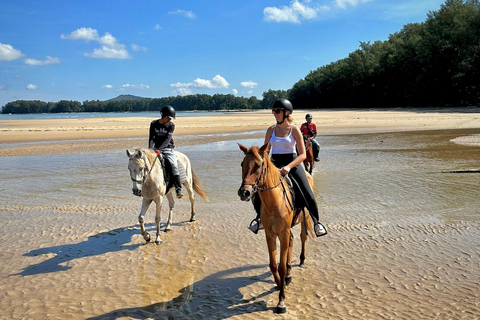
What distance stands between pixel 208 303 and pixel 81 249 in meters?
3.47

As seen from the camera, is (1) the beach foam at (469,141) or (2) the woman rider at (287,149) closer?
(2) the woman rider at (287,149)

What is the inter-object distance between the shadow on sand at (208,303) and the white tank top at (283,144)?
207 cm

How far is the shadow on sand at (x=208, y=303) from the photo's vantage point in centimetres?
473

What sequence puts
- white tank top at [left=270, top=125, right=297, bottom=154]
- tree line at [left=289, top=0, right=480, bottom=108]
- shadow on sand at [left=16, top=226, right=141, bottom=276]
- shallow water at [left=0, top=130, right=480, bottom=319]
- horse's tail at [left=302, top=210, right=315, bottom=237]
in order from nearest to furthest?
shallow water at [left=0, top=130, right=480, bottom=319] → white tank top at [left=270, top=125, right=297, bottom=154] → horse's tail at [left=302, top=210, right=315, bottom=237] → shadow on sand at [left=16, top=226, right=141, bottom=276] → tree line at [left=289, top=0, right=480, bottom=108]

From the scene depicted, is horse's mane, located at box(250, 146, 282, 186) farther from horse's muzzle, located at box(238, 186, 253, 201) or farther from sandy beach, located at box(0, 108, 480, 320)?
sandy beach, located at box(0, 108, 480, 320)

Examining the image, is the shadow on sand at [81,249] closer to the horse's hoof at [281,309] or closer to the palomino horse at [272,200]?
the palomino horse at [272,200]

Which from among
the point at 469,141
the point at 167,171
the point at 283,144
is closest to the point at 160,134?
the point at 167,171

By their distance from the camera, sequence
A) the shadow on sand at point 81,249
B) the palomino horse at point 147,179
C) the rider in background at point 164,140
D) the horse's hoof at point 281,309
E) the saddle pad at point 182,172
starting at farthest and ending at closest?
the saddle pad at point 182,172, the rider in background at point 164,140, the palomino horse at point 147,179, the shadow on sand at point 81,249, the horse's hoof at point 281,309

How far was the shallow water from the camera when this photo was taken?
4.91m

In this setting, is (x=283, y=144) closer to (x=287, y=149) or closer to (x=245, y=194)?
(x=287, y=149)

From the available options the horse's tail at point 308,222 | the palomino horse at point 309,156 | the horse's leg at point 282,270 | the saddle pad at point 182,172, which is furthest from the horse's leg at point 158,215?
the palomino horse at point 309,156

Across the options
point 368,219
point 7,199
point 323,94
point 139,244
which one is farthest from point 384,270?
point 323,94

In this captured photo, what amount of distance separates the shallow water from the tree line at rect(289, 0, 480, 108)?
199ft

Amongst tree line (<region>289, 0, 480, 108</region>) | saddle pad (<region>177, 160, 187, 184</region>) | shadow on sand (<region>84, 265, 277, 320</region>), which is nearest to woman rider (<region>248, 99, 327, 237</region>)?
shadow on sand (<region>84, 265, 277, 320</region>)
